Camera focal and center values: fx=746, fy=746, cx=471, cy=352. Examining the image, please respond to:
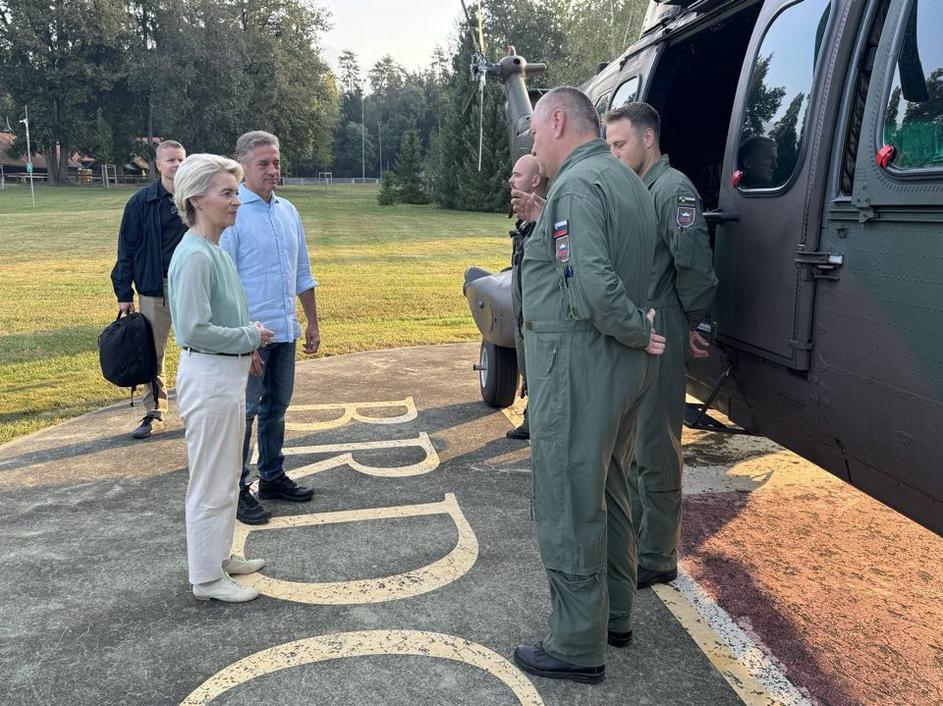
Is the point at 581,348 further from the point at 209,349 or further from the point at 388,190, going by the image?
the point at 388,190

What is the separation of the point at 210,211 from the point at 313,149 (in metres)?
60.5

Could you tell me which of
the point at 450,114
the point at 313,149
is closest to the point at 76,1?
the point at 313,149

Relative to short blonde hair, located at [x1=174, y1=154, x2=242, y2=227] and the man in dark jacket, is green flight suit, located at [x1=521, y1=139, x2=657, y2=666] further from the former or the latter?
the man in dark jacket

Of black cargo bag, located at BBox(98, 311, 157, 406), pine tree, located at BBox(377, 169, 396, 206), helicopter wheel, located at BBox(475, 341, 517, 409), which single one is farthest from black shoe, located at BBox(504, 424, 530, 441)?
pine tree, located at BBox(377, 169, 396, 206)

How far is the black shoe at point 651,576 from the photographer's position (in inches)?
134

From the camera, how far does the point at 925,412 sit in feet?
7.52

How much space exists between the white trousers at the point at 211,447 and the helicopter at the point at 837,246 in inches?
86.6

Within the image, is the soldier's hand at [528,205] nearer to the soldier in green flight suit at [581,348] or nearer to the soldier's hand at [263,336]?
the soldier in green flight suit at [581,348]

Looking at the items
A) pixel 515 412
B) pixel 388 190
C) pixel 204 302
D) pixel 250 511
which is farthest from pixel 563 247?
pixel 388 190

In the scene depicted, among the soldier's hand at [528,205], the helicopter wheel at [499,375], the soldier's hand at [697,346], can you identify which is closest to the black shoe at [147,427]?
the helicopter wheel at [499,375]

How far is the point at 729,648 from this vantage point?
2.95 meters

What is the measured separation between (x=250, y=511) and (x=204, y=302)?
5.01 feet

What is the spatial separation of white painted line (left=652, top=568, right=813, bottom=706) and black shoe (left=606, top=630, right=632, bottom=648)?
0.29 metres

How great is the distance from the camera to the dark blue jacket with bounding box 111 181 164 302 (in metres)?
5.19
